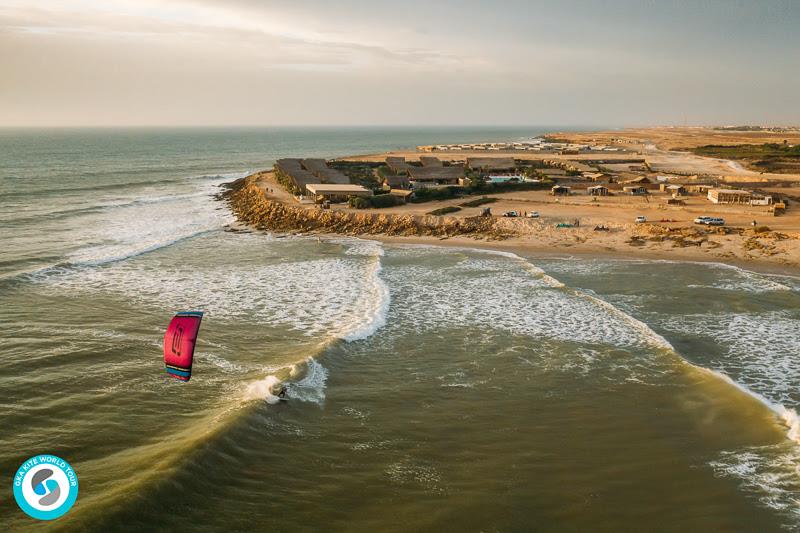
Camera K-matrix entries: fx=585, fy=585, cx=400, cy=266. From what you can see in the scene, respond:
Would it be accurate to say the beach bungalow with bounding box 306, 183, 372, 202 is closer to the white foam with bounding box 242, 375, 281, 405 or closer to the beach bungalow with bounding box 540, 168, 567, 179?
the beach bungalow with bounding box 540, 168, 567, 179

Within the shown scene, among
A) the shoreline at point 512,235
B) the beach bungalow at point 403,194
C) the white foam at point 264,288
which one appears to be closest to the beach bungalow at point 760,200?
the shoreline at point 512,235

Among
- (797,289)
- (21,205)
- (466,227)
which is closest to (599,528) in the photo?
(797,289)

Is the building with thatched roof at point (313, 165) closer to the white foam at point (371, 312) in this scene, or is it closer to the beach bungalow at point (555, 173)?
the beach bungalow at point (555, 173)

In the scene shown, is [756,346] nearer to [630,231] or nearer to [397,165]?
[630,231]

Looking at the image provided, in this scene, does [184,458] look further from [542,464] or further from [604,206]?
[604,206]

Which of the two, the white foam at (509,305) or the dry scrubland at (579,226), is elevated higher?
the dry scrubland at (579,226)

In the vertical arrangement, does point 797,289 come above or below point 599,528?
above
